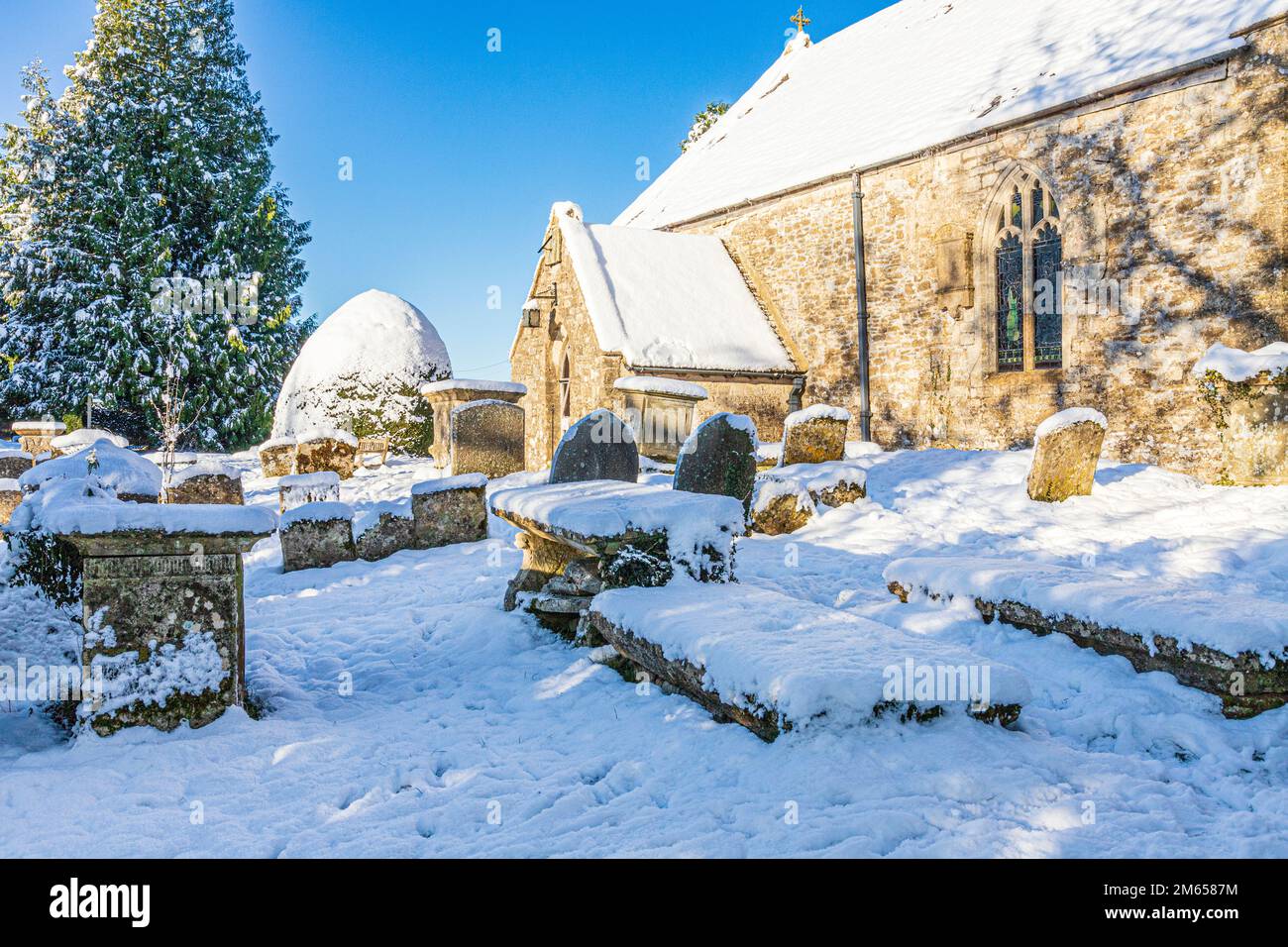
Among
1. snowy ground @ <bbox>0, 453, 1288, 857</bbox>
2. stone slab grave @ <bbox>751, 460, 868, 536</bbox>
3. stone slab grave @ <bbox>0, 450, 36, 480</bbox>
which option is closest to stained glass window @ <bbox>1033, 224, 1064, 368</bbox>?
stone slab grave @ <bbox>751, 460, 868, 536</bbox>

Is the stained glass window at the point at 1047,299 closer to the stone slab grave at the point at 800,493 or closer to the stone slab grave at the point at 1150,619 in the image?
the stone slab grave at the point at 800,493

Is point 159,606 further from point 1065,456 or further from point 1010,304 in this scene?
point 1010,304

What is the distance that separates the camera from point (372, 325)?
1612 cm

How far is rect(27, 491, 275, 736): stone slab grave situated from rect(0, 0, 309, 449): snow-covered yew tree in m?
19.3

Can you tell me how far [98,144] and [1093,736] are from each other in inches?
1015

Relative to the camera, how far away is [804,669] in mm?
2951

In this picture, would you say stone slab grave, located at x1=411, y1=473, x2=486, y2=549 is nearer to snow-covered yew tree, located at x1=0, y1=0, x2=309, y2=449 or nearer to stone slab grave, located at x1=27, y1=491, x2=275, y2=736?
stone slab grave, located at x1=27, y1=491, x2=275, y2=736

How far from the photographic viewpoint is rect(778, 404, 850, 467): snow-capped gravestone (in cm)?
988

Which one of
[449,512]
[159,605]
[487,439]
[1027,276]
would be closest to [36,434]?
[487,439]

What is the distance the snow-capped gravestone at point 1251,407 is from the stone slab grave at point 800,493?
3.72 meters

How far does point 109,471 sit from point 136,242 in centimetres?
1819

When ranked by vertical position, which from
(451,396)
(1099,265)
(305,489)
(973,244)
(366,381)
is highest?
(973,244)

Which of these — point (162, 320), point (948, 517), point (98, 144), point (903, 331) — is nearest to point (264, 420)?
point (162, 320)
